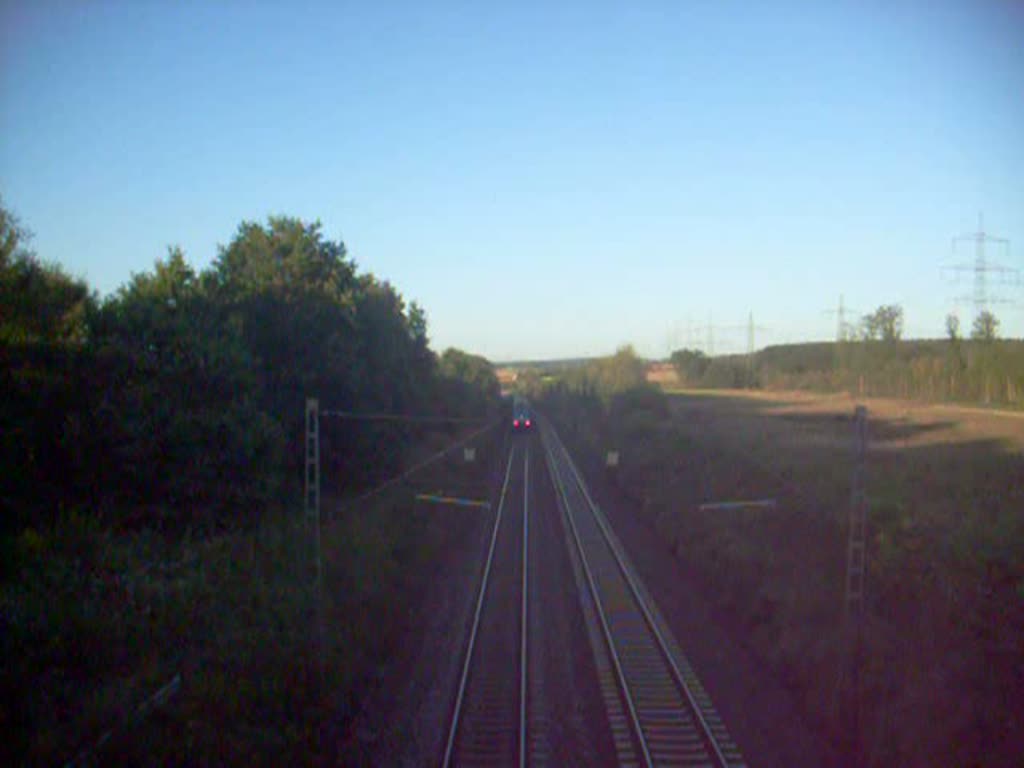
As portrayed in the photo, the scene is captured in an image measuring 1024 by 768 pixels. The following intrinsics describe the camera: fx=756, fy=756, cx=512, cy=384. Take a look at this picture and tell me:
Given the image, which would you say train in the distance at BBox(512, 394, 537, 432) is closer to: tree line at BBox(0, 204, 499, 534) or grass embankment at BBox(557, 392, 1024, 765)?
grass embankment at BBox(557, 392, 1024, 765)

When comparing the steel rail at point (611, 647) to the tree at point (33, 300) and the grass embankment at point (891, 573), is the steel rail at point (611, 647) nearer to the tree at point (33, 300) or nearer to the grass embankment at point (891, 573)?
the grass embankment at point (891, 573)

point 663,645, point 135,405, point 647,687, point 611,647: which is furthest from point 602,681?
point 135,405

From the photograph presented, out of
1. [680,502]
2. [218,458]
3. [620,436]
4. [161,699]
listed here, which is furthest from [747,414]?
[161,699]

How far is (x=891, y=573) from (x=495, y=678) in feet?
20.3

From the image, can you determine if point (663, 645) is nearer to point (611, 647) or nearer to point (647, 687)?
point (611, 647)

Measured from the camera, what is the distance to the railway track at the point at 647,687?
7543 mm

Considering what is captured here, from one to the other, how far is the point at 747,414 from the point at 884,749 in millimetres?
37524

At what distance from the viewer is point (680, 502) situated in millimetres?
21031

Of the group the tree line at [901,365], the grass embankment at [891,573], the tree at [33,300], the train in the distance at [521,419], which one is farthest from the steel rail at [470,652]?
the train in the distance at [521,419]

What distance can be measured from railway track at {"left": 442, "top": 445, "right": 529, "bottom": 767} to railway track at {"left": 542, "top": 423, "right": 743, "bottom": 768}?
1091mm

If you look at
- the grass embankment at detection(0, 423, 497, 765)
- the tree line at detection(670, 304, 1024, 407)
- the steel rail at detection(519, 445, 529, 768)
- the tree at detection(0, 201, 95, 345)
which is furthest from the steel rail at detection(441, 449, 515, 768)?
the tree line at detection(670, 304, 1024, 407)

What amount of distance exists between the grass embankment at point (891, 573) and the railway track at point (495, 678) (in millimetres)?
3320

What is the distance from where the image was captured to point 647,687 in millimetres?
9273

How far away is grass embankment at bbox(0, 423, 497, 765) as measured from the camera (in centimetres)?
668
